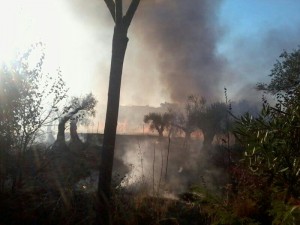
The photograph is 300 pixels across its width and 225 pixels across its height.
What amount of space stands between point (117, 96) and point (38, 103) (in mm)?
4925

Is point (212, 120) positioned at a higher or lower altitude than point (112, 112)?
higher

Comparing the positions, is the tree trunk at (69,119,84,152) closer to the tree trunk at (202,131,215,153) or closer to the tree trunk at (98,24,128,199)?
the tree trunk at (202,131,215,153)

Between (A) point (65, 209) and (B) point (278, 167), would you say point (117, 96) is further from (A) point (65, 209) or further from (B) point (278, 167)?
(B) point (278, 167)

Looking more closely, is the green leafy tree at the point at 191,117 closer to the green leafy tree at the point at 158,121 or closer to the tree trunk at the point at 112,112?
the green leafy tree at the point at 158,121

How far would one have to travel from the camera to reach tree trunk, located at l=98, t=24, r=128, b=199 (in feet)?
24.6

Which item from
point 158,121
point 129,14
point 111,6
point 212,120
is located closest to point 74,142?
point 212,120

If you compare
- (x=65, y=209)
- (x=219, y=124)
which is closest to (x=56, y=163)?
(x=65, y=209)

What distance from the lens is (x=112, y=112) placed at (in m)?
7.59

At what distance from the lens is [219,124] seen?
44.2m

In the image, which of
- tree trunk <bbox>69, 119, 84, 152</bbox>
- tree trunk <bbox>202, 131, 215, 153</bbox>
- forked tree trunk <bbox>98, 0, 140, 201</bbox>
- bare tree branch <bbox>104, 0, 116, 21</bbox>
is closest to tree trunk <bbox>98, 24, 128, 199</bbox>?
forked tree trunk <bbox>98, 0, 140, 201</bbox>

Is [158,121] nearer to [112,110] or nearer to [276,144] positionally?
[112,110]

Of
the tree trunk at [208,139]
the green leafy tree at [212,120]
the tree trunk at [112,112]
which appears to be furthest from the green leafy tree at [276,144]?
the green leafy tree at [212,120]

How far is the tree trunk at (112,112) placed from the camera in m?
7.48

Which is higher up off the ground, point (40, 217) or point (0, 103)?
point (0, 103)
